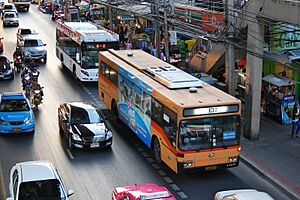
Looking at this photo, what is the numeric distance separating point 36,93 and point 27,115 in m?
4.67

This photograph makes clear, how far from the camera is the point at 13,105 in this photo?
2434 centimetres

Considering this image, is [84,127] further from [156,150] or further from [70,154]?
[156,150]

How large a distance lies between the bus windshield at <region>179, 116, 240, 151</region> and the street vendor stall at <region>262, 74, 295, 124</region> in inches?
285

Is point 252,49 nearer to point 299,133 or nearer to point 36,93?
point 299,133

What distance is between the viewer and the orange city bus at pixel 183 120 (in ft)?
61.1

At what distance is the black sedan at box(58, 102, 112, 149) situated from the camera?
21.8 meters

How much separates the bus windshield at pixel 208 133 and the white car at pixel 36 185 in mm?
4575

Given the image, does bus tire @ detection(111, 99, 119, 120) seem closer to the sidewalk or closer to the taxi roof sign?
the sidewalk

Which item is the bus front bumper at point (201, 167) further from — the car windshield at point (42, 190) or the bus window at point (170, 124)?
the car windshield at point (42, 190)

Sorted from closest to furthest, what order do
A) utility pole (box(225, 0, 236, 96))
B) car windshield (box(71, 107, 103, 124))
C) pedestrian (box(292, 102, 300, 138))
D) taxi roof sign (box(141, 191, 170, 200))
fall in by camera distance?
1. taxi roof sign (box(141, 191, 170, 200))
2. car windshield (box(71, 107, 103, 124))
3. pedestrian (box(292, 102, 300, 138))
4. utility pole (box(225, 0, 236, 96))

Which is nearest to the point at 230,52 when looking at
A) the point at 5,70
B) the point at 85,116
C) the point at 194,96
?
the point at 194,96

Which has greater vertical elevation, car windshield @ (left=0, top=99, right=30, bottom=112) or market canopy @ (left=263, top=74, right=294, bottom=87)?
market canopy @ (left=263, top=74, right=294, bottom=87)

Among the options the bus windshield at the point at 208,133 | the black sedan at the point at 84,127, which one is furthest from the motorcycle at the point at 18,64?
the bus windshield at the point at 208,133

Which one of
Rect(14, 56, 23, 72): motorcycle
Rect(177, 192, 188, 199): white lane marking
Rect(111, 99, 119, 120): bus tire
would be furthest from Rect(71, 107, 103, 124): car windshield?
Rect(14, 56, 23, 72): motorcycle
